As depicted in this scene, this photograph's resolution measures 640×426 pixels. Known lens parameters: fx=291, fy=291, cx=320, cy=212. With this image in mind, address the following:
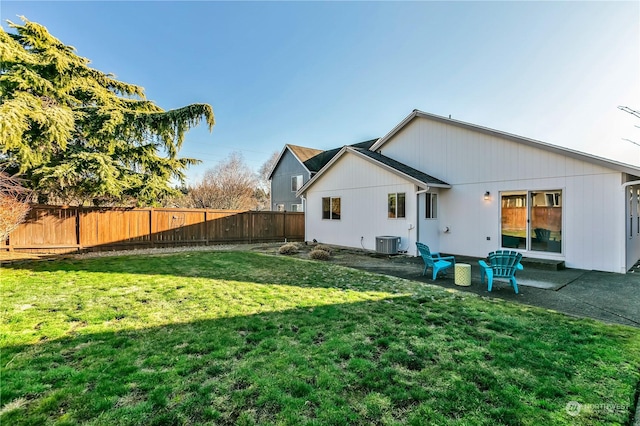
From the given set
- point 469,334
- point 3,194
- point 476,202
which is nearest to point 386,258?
point 476,202

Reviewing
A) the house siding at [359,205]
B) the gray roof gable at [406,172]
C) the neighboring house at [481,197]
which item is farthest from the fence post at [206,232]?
the gray roof gable at [406,172]

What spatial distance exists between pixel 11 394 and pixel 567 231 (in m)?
12.1

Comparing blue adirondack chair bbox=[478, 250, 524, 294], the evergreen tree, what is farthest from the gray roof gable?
the evergreen tree

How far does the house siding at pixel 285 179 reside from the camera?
978 inches

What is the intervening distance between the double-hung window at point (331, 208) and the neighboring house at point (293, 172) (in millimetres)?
8412

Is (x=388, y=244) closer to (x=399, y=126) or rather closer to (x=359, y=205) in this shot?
(x=359, y=205)

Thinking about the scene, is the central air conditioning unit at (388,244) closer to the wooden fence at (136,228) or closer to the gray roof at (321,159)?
the wooden fence at (136,228)

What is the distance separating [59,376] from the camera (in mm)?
2859

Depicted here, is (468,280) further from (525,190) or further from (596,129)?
(596,129)

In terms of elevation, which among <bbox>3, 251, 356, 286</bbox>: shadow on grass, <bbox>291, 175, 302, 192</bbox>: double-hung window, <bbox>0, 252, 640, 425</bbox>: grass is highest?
<bbox>291, 175, 302, 192</bbox>: double-hung window

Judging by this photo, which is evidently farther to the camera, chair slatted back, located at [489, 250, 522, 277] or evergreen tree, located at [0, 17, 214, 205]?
evergreen tree, located at [0, 17, 214, 205]

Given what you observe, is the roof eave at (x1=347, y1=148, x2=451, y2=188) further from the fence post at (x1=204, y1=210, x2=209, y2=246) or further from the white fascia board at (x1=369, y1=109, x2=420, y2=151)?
the fence post at (x1=204, y1=210, x2=209, y2=246)

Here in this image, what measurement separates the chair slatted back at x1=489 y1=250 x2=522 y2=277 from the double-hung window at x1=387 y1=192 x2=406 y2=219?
17.4 ft

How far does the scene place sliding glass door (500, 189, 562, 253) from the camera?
9211 millimetres
